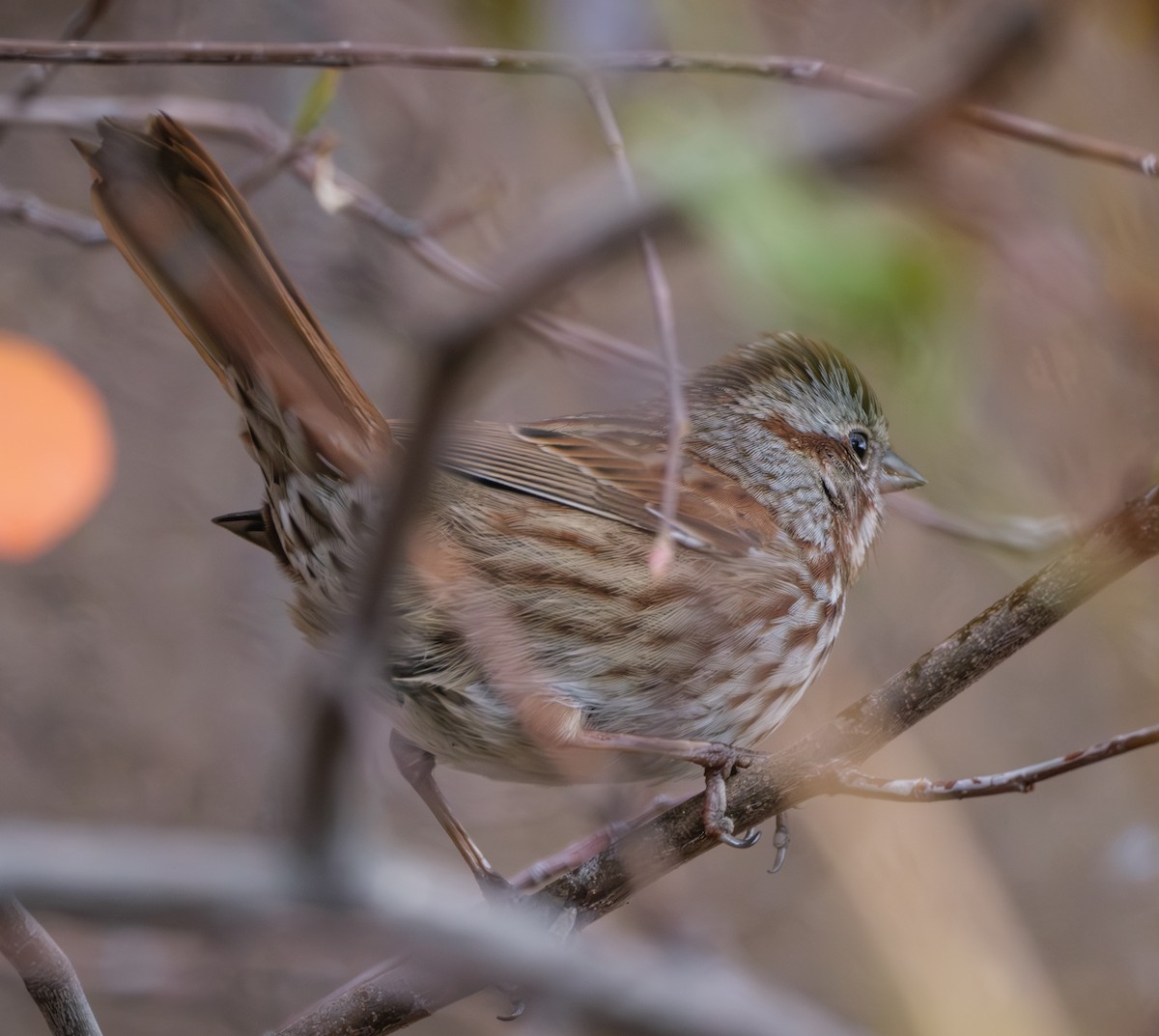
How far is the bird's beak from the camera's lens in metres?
2.94

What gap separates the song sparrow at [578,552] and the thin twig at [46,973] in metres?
0.63

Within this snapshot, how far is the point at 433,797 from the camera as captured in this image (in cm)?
266

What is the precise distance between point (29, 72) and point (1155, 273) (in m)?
2.07

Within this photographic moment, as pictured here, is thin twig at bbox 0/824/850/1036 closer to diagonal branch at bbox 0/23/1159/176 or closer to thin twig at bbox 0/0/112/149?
diagonal branch at bbox 0/23/1159/176

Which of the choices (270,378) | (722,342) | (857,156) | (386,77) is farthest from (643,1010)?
(386,77)

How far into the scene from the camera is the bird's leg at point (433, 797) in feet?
8.32

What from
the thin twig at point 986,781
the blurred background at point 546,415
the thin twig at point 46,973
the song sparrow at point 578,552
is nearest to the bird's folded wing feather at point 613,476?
the song sparrow at point 578,552

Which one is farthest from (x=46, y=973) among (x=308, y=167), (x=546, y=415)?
(x=546, y=415)

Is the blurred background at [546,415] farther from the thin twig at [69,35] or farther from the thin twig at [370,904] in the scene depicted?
the thin twig at [370,904]

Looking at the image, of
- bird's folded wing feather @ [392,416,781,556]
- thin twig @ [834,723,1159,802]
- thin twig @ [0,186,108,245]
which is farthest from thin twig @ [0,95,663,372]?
thin twig @ [834,723,1159,802]

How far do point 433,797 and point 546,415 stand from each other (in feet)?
5.82

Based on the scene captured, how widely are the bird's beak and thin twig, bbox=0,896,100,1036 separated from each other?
201cm

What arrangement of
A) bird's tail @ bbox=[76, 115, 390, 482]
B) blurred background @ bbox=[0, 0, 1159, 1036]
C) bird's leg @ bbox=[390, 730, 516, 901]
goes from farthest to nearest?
bird's leg @ bbox=[390, 730, 516, 901], blurred background @ bbox=[0, 0, 1159, 1036], bird's tail @ bbox=[76, 115, 390, 482]

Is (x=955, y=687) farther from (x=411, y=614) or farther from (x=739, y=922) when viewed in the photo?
(x=739, y=922)
